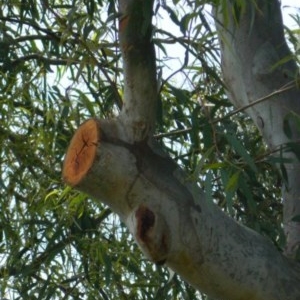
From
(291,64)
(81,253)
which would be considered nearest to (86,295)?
(81,253)

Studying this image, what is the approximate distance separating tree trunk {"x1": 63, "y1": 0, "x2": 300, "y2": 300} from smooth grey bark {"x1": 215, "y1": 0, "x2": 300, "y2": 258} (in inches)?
14.1

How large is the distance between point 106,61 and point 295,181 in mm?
543

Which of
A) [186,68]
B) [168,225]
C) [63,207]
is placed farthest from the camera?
[63,207]

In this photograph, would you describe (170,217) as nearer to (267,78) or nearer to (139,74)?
(139,74)

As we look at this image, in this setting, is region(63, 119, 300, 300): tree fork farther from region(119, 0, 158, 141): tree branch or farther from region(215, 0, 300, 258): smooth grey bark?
region(215, 0, 300, 258): smooth grey bark

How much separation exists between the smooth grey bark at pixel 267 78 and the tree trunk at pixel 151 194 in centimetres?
36

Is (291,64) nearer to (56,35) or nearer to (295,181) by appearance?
(295,181)

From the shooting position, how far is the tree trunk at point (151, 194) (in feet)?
7.25

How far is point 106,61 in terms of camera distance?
9.49 ft

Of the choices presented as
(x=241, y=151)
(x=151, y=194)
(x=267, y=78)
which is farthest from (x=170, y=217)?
(x=267, y=78)

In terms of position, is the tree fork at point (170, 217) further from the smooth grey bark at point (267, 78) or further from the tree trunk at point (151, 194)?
the smooth grey bark at point (267, 78)

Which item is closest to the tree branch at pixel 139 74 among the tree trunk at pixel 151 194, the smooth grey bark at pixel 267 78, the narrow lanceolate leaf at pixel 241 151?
the tree trunk at pixel 151 194

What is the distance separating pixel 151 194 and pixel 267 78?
0.70 metres

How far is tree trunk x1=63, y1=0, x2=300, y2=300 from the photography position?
2209mm
